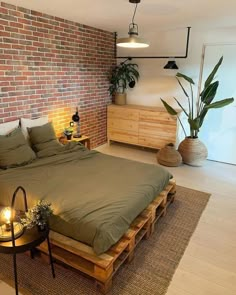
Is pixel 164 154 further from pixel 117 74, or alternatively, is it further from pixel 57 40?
pixel 57 40

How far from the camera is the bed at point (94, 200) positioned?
1.75 m

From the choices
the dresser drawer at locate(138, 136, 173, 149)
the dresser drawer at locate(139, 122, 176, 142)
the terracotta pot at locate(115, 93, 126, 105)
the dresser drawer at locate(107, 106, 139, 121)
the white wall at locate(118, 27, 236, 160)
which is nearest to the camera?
the white wall at locate(118, 27, 236, 160)

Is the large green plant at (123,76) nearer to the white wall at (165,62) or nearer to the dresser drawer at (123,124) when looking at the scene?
the white wall at (165,62)

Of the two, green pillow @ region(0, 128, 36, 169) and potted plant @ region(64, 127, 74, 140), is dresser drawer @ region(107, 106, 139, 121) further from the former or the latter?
green pillow @ region(0, 128, 36, 169)

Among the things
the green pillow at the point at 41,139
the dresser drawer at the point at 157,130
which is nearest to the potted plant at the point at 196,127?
the dresser drawer at the point at 157,130

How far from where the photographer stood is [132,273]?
1.92 meters

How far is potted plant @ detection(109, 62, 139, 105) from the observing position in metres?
4.92

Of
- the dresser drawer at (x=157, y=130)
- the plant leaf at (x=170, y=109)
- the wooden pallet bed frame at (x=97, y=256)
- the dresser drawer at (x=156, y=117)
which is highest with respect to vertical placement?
the plant leaf at (x=170, y=109)

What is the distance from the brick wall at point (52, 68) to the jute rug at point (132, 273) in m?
1.94

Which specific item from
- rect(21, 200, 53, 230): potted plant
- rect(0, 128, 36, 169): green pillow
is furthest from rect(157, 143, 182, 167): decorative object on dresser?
rect(21, 200, 53, 230): potted plant

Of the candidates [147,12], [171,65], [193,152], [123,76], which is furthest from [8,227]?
[123,76]

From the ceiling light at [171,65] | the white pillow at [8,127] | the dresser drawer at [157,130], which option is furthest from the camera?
the dresser drawer at [157,130]

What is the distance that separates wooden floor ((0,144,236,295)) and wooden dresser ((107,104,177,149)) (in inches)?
36.4

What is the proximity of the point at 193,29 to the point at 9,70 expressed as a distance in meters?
3.24
